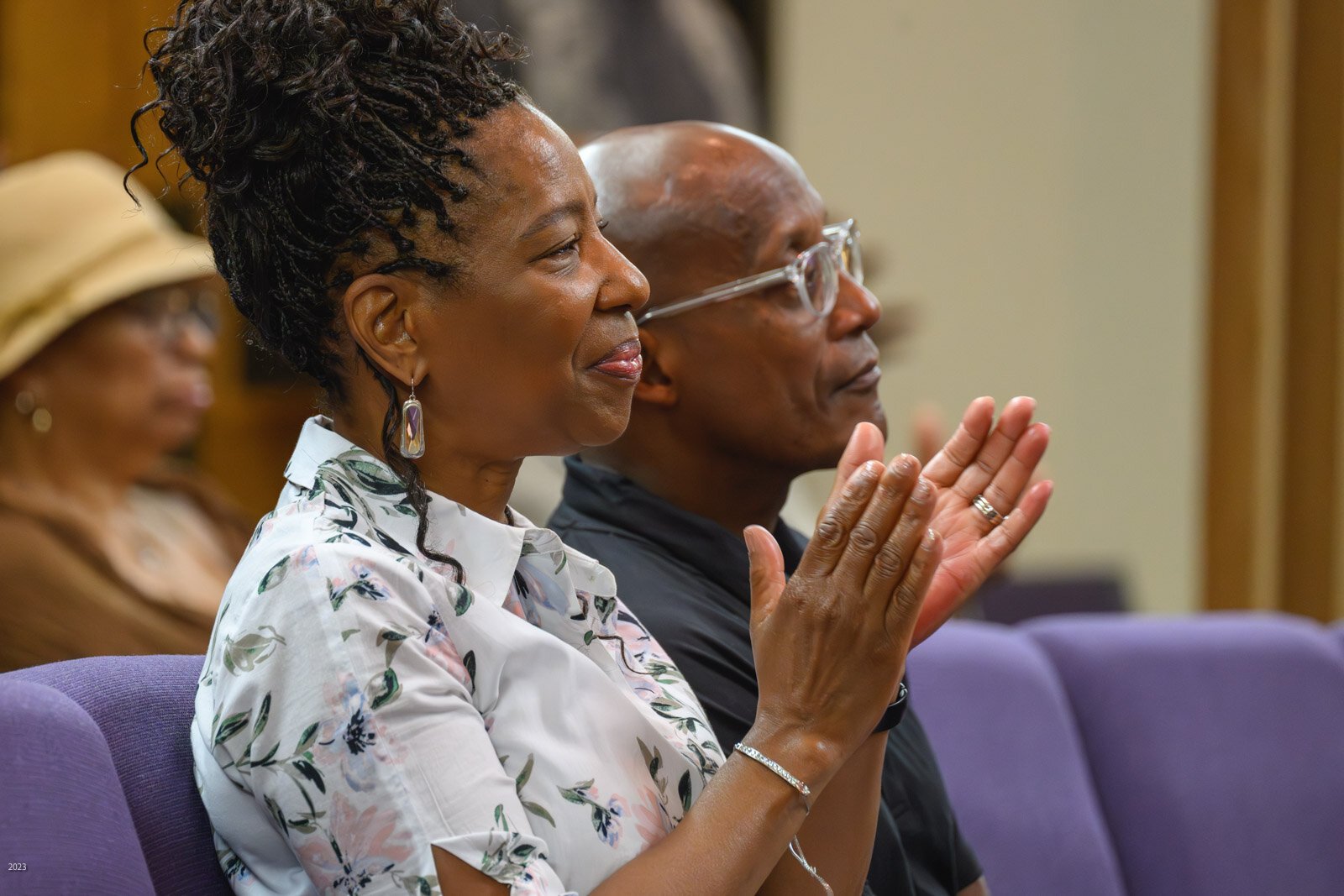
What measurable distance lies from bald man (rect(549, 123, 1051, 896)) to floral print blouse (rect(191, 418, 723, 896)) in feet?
1.13

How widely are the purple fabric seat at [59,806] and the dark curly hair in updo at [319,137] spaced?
10.1 inches

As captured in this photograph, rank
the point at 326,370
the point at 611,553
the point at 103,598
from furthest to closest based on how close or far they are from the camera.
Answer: the point at 103,598 → the point at 611,553 → the point at 326,370

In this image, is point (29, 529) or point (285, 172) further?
point (29, 529)

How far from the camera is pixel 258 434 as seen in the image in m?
3.75

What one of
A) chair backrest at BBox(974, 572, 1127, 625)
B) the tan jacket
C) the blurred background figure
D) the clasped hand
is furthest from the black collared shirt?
the blurred background figure

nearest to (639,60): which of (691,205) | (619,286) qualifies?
(691,205)

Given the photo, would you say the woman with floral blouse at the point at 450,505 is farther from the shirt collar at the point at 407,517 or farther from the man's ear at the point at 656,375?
the man's ear at the point at 656,375

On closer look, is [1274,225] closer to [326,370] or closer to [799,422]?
[799,422]

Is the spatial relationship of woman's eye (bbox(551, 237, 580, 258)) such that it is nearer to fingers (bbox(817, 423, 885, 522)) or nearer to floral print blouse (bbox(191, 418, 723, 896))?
floral print blouse (bbox(191, 418, 723, 896))

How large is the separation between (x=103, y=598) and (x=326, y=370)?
1.22m

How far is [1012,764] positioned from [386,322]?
1122 mm

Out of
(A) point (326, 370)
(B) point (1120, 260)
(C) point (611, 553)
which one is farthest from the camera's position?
(B) point (1120, 260)

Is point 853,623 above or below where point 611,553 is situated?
above

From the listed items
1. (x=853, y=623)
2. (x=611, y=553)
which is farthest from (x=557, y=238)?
(x=611, y=553)
